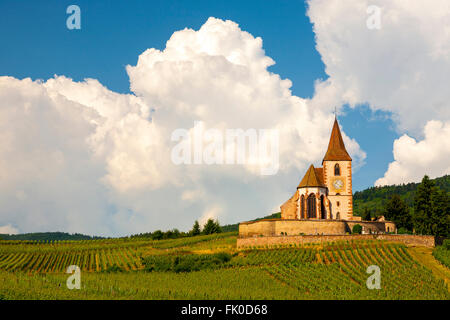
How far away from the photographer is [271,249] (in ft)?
209

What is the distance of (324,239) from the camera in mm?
63688

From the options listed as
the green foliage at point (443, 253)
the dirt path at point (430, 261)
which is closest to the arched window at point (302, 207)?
the dirt path at point (430, 261)

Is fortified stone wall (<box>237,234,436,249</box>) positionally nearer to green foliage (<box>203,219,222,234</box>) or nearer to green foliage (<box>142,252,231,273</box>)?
green foliage (<box>142,252,231,273</box>)

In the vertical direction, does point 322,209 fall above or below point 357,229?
above

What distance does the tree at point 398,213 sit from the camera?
84438mm

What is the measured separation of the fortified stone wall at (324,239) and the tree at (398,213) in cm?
2304

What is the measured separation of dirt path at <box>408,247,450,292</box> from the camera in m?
49.4

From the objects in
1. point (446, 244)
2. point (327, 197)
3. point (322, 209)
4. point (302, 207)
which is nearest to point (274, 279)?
point (446, 244)

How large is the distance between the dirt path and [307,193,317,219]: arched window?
1820 centimetres

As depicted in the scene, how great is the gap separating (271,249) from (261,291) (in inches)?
866

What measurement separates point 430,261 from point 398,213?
31.2 metres

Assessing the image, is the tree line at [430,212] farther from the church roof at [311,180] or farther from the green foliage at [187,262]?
the green foliage at [187,262]

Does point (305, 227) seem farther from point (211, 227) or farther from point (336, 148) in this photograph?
point (211, 227)
